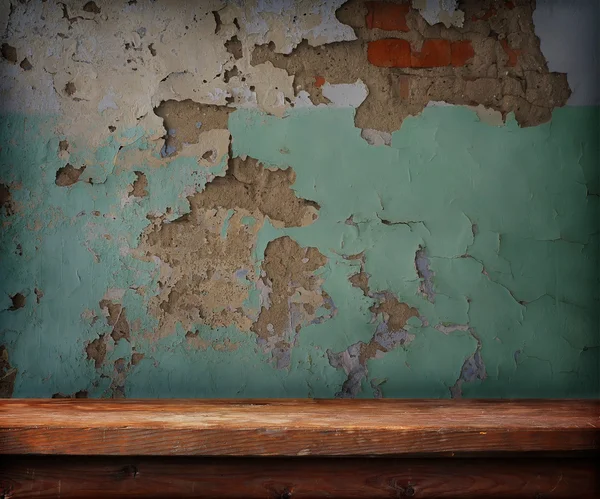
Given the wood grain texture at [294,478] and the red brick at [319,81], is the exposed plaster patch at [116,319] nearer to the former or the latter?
the wood grain texture at [294,478]

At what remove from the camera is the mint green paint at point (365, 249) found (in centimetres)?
212

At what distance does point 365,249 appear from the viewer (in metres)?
2.15

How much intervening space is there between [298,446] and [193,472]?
288mm

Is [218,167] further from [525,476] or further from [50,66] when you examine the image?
[525,476]

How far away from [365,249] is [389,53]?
2.37 ft

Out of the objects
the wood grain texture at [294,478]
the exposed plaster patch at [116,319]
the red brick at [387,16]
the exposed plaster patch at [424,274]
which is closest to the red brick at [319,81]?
the red brick at [387,16]

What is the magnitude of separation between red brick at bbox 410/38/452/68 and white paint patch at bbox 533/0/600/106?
1.10 feet

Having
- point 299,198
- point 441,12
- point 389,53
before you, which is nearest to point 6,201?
point 299,198

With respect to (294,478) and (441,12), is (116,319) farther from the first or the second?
(441,12)

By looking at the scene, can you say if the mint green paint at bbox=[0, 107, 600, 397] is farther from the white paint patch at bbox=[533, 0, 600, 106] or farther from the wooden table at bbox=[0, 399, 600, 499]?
the wooden table at bbox=[0, 399, 600, 499]

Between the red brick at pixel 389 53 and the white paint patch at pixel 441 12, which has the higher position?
the white paint patch at pixel 441 12

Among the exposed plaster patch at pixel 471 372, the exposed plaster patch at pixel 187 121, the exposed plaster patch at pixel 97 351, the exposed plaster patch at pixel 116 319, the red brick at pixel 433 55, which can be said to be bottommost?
the exposed plaster patch at pixel 471 372

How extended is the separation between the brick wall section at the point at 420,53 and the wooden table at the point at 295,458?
127cm

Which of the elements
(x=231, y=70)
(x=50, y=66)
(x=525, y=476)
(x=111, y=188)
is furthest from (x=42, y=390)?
(x=525, y=476)
